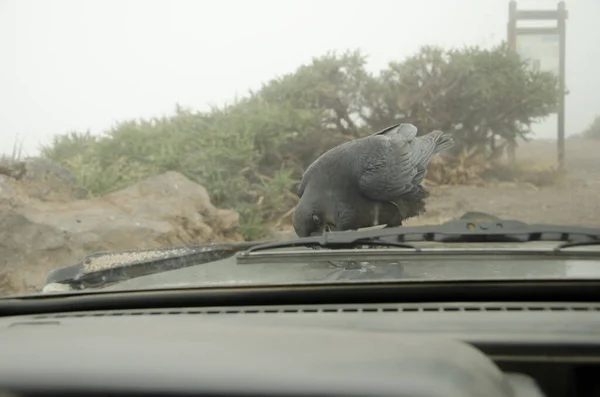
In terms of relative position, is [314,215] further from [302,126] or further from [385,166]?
[302,126]

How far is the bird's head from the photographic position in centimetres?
349

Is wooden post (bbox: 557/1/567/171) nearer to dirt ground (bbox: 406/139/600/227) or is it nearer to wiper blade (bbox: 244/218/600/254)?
dirt ground (bbox: 406/139/600/227)

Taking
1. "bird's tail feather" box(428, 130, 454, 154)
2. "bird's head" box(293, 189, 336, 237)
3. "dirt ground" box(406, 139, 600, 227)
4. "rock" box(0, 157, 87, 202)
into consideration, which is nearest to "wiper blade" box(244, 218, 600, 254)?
"bird's head" box(293, 189, 336, 237)

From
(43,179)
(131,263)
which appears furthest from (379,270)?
(43,179)

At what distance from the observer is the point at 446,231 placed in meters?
2.15

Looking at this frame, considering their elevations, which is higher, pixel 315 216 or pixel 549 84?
pixel 549 84

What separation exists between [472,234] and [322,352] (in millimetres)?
1100

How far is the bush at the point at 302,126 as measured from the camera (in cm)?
420

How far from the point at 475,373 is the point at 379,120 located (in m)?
3.46

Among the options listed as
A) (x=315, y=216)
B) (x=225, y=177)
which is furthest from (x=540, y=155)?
(x=225, y=177)

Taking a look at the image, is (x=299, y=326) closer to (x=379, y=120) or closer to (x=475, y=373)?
(x=475, y=373)

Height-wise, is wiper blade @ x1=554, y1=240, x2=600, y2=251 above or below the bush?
below

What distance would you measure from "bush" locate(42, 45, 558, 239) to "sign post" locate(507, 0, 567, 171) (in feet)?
0.41

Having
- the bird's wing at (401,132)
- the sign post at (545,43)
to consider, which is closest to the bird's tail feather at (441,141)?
the bird's wing at (401,132)
